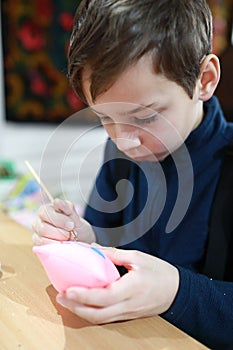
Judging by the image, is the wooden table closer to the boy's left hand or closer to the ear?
the boy's left hand

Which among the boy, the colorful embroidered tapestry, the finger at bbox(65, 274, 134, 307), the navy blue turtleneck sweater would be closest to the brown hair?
the boy

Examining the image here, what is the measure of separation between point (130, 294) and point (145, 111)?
10.7 inches

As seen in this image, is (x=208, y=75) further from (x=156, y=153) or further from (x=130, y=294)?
(x=130, y=294)

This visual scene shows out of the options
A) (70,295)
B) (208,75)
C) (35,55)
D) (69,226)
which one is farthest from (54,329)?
(35,55)

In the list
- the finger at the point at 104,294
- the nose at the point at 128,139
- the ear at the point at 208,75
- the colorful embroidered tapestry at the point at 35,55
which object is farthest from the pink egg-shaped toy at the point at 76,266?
the colorful embroidered tapestry at the point at 35,55

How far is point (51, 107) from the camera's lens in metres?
2.45

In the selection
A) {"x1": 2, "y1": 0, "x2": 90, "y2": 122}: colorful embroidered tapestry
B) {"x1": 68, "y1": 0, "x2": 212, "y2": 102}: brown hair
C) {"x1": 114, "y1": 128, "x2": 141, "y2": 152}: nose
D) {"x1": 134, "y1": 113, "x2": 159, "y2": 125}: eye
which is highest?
{"x1": 68, "y1": 0, "x2": 212, "y2": 102}: brown hair

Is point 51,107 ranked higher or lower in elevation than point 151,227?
lower

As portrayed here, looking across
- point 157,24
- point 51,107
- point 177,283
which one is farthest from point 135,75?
point 51,107

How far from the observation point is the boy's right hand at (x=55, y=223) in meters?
0.61

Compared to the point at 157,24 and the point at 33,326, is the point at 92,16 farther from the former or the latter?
the point at 33,326

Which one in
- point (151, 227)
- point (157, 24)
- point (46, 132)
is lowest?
point (46, 132)

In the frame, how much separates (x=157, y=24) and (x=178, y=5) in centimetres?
5

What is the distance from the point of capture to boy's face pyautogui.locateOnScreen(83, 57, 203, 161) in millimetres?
608
